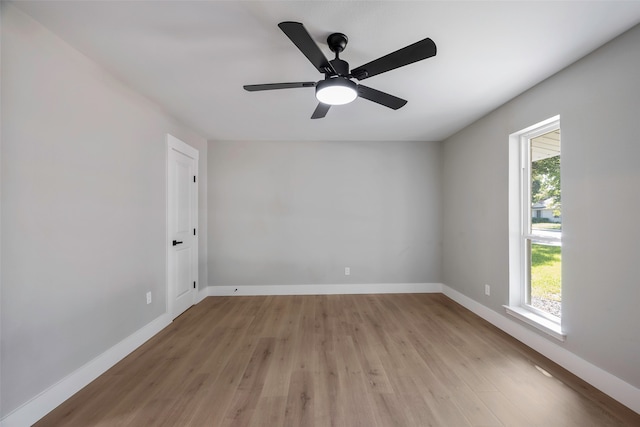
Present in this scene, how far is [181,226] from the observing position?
3145 millimetres

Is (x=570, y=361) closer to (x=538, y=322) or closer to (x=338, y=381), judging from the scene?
(x=538, y=322)

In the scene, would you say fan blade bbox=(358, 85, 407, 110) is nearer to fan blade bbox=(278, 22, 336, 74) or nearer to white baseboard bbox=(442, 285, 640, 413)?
fan blade bbox=(278, 22, 336, 74)

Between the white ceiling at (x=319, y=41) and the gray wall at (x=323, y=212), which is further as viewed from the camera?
the gray wall at (x=323, y=212)

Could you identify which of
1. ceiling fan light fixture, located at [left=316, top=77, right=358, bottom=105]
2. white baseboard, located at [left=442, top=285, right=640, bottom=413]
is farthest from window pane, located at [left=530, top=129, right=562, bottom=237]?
ceiling fan light fixture, located at [left=316, top=77, right=358, bottom=105]

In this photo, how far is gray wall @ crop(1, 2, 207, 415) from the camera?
1381mm

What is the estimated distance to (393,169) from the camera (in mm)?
3965

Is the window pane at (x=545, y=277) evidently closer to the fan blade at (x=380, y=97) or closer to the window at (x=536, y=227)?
the window at (x=536, y=227)

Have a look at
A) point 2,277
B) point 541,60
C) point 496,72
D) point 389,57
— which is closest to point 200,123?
point 2,277

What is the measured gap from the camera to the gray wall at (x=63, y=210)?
54.4 inches

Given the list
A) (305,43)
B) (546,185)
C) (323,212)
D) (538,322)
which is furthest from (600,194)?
(323,212)

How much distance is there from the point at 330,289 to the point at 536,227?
267cm

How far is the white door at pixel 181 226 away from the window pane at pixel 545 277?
3.90m

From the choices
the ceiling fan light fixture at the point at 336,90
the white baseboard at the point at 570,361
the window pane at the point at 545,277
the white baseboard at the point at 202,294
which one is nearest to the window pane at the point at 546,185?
the window pane at the point at 545,277

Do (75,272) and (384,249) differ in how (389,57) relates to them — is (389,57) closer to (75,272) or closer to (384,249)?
(75,272)
